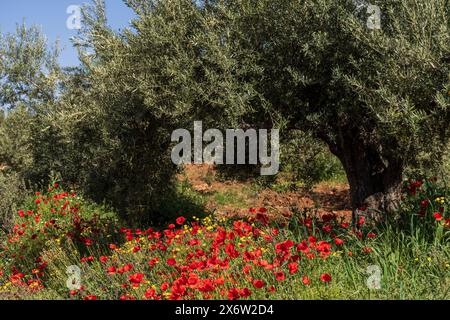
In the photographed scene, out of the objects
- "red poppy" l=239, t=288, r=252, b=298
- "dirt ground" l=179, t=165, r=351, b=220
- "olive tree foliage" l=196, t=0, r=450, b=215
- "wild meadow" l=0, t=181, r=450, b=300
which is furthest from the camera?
"dirt ground" l=179, t=165, r=351, b=220

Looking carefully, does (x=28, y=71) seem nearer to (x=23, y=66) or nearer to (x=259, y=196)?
(x=23, y=66)

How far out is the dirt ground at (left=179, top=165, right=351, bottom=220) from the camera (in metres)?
15.8

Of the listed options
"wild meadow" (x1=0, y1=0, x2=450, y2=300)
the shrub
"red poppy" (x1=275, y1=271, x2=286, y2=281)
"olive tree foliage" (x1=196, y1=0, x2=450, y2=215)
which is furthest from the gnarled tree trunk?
the shrub

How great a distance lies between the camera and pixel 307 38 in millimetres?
7547

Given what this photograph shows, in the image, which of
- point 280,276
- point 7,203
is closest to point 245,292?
point 280,276

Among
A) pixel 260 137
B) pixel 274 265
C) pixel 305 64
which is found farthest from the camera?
pixel 260 137

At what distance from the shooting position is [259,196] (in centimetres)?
1658

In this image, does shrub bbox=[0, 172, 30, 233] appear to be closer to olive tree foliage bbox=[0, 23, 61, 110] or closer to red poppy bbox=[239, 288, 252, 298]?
olive tree foliage bbox=[0, 23, 61, 110]

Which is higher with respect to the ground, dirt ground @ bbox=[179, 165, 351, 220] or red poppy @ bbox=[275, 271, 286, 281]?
dirt ground @ bbox=[179, 165, 351, 220]

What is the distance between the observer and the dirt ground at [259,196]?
15781 millimetres

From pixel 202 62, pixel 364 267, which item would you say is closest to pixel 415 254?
pixel 364 267

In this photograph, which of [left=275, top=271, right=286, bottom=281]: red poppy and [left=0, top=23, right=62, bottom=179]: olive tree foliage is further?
[left=0, top=23, right=62, bottom=179]: olive tree foliage

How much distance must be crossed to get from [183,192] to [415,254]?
10.3 meters

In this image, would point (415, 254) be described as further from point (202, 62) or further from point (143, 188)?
point (143, 188)
